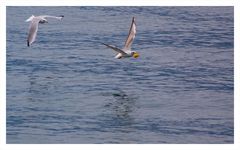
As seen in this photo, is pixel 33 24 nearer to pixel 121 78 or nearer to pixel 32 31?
pixel 32 31

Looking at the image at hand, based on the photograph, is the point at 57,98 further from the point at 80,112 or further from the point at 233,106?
the point at 233,106

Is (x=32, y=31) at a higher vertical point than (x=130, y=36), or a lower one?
higher

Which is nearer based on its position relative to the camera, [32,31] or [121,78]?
[121,78]

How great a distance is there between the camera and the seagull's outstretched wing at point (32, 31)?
1692 centimetres

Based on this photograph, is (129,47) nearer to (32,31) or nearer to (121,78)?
(121,78)

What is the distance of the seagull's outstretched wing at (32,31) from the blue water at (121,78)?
0.11 m

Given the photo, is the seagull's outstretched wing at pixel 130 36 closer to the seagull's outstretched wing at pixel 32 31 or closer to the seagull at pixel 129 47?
the seagull at pixel 129 47

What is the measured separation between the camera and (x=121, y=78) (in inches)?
666

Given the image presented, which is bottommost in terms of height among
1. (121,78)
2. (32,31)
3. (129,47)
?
(121,78)

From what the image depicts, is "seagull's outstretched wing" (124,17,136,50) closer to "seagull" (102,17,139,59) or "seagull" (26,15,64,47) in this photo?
"seagull" (102,17,139,59)

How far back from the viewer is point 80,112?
16047mm

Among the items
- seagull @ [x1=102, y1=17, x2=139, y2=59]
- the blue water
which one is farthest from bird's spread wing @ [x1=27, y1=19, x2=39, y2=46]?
seagull @ [x1=102, y1=17, x2=139, y2=59]

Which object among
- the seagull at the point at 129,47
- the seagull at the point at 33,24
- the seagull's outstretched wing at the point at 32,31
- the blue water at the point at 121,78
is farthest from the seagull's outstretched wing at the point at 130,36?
the seagull's outstretched wing at the point at 32,31
